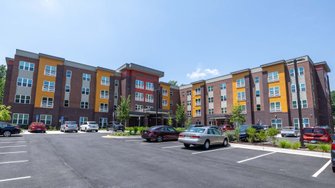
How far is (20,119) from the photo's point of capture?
3388 centimetres

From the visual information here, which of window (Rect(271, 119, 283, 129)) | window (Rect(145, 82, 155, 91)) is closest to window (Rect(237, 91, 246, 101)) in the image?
window (Rect(271, 119, 283, 129))

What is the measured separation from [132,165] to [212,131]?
8074mm

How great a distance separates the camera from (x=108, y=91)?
4509 cm

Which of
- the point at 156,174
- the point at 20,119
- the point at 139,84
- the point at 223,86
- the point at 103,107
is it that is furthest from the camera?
the point at 223,86

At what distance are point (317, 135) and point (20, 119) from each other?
42921 millimetres

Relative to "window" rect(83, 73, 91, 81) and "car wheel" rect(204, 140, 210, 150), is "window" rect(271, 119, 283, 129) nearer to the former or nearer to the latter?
"car wheel" rect(204, 140, 210, 150)

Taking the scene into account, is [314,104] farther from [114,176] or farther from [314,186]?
[114,176]

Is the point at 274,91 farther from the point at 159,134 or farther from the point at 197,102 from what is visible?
the point at 159,134

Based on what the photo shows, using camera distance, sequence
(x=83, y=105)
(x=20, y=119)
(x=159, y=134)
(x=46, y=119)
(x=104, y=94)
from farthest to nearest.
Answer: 1. (x=104, y=94)
2. (x=83, y=105)
3. (x=46, y=119)
4. (x=20, y=119)
5. (x=159, y=134)

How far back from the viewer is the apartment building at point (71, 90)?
3456 cm

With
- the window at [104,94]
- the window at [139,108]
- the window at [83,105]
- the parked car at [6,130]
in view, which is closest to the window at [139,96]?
the window at [139,108]

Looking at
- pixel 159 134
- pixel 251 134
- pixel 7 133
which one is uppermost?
pixel 251 134

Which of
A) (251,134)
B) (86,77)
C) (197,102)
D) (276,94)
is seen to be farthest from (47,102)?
(276,94)

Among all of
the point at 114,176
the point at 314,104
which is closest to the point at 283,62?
the point at 314,104
